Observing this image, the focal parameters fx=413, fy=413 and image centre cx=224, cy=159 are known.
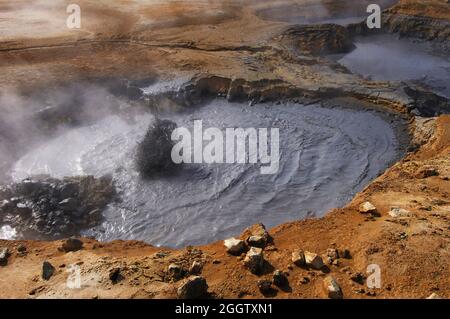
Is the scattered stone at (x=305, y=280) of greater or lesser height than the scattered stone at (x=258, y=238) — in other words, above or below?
below

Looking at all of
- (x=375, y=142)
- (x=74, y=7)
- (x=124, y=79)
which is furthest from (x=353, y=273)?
(x=74, y=7)

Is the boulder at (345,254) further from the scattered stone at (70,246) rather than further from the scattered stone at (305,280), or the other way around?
the scattered stone at (70,246)

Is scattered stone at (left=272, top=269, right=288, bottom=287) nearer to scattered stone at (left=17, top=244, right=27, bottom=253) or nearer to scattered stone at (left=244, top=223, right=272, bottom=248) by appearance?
scattered stone at (left=244, top=223, right=272, bottom=248)

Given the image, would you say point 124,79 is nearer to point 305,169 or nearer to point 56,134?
point 56,134

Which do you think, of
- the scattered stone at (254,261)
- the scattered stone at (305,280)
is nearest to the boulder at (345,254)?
the scattered stone at (305,280)

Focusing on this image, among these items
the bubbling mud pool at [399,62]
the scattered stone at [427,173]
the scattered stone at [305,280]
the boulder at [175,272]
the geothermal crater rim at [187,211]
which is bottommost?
the geothermal crater rim at [187,211]

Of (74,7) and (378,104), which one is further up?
(74,7)

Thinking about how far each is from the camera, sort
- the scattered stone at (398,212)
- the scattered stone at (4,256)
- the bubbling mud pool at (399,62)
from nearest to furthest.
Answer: the scattered stone at (4,256) < the scattered stone at (398,212) < the bubbling mud pool at (399,62)
